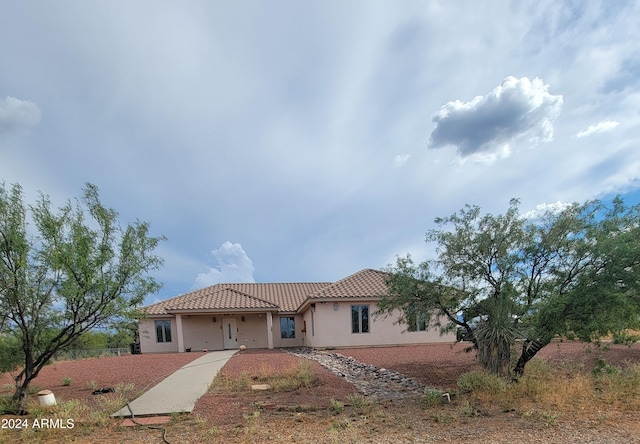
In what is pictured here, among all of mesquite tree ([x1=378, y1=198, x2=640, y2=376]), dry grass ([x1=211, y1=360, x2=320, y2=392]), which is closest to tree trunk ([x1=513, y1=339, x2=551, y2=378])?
→ mesquite tree ([x1=378, y1=198, x2=640, y2=376])

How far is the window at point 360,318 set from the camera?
19922mm

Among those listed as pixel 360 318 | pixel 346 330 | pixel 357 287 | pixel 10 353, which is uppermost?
pixel 10 353

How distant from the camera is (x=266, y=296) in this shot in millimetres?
27438

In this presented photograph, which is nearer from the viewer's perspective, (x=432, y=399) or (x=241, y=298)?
(x=432, y=399)

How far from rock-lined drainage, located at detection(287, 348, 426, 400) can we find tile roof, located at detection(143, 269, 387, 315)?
6.78 metres

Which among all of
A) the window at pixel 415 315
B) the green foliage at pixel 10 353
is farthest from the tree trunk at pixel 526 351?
the green foliage at pixel 10 353

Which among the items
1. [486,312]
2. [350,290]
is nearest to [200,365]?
[350,290]

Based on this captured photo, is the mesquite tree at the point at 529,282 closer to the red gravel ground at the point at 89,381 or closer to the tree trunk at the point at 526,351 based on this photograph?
the tree trunk at the point at 526,351

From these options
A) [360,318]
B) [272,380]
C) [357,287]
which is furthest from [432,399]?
[357,287]

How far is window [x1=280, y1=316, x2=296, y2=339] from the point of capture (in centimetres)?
2484

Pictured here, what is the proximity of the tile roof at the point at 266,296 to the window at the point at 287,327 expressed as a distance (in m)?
0.82

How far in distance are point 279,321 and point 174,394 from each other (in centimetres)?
1654

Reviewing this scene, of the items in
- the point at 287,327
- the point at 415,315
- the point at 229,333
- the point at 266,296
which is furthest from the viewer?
the point at 266,296

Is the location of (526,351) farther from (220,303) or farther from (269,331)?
(220,303)
